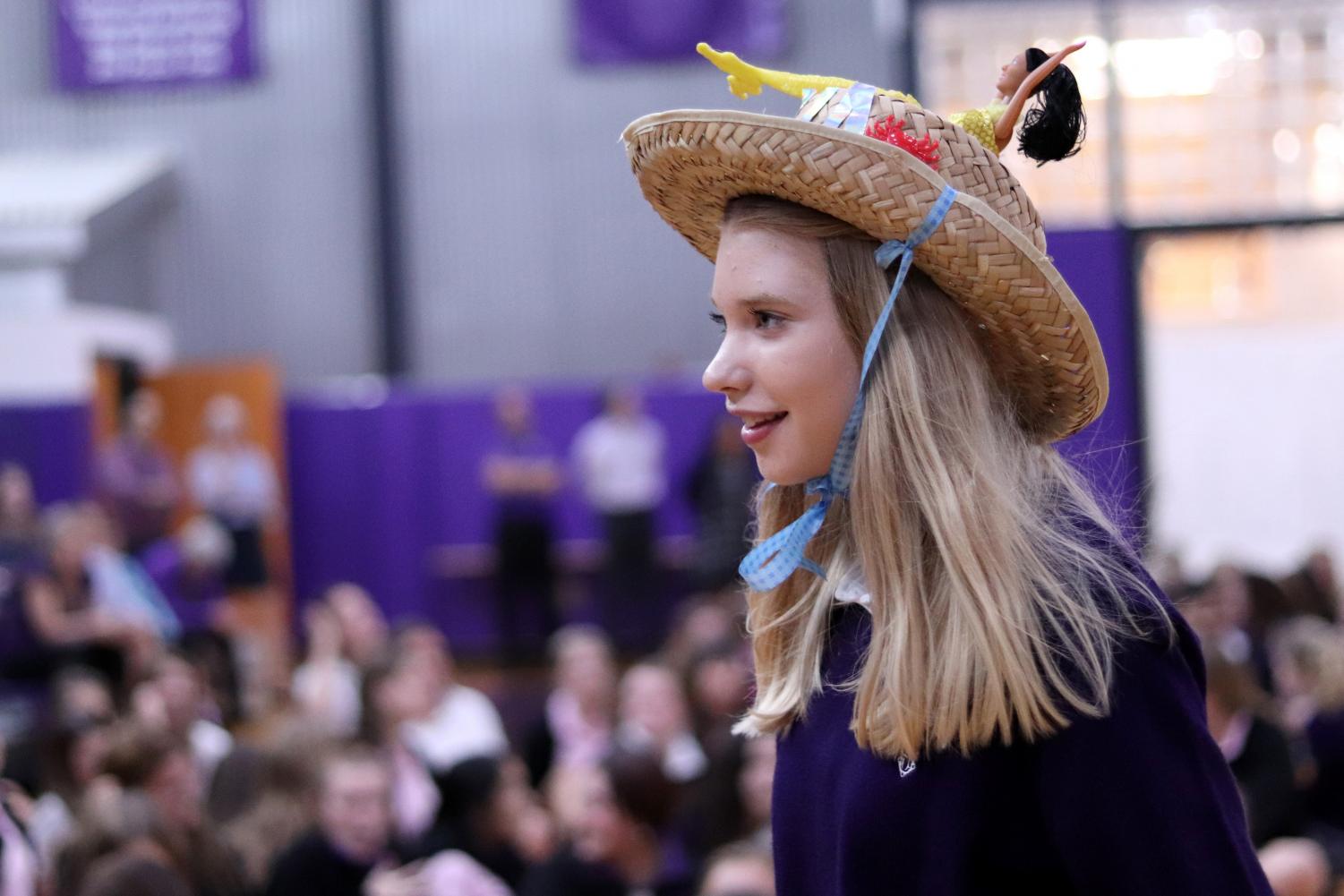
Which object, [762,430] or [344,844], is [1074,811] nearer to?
[762,430]

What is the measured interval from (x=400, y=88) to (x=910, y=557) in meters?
12.9

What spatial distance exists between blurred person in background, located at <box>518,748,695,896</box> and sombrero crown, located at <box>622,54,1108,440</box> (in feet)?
8.92

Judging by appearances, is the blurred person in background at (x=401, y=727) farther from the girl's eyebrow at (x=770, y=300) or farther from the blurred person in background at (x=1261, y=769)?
the girl's eyebrow at (x=770, y=300)

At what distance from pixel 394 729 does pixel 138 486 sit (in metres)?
5.30

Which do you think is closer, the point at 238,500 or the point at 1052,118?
the point at 1052,118

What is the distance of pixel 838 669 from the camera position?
57.2 inches

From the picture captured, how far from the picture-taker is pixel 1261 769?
181 inches

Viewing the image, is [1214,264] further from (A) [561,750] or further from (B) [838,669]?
(B) [838,669]

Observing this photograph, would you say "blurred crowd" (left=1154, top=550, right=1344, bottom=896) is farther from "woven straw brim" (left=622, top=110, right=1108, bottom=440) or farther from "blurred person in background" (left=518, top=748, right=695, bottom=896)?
"woven straw brim" (left=622, top=110, right=1108, bottom=440)

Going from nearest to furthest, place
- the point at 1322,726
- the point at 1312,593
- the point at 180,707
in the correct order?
Answer: the point at 1322,726 → the point at 180,707 → the point at 1312,593

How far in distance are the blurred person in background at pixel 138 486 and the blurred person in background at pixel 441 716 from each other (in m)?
4.03

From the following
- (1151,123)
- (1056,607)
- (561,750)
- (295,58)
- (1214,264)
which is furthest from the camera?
(295,58)

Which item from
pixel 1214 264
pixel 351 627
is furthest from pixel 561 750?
pixel 1214 264

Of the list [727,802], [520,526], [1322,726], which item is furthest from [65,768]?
[520,526]
